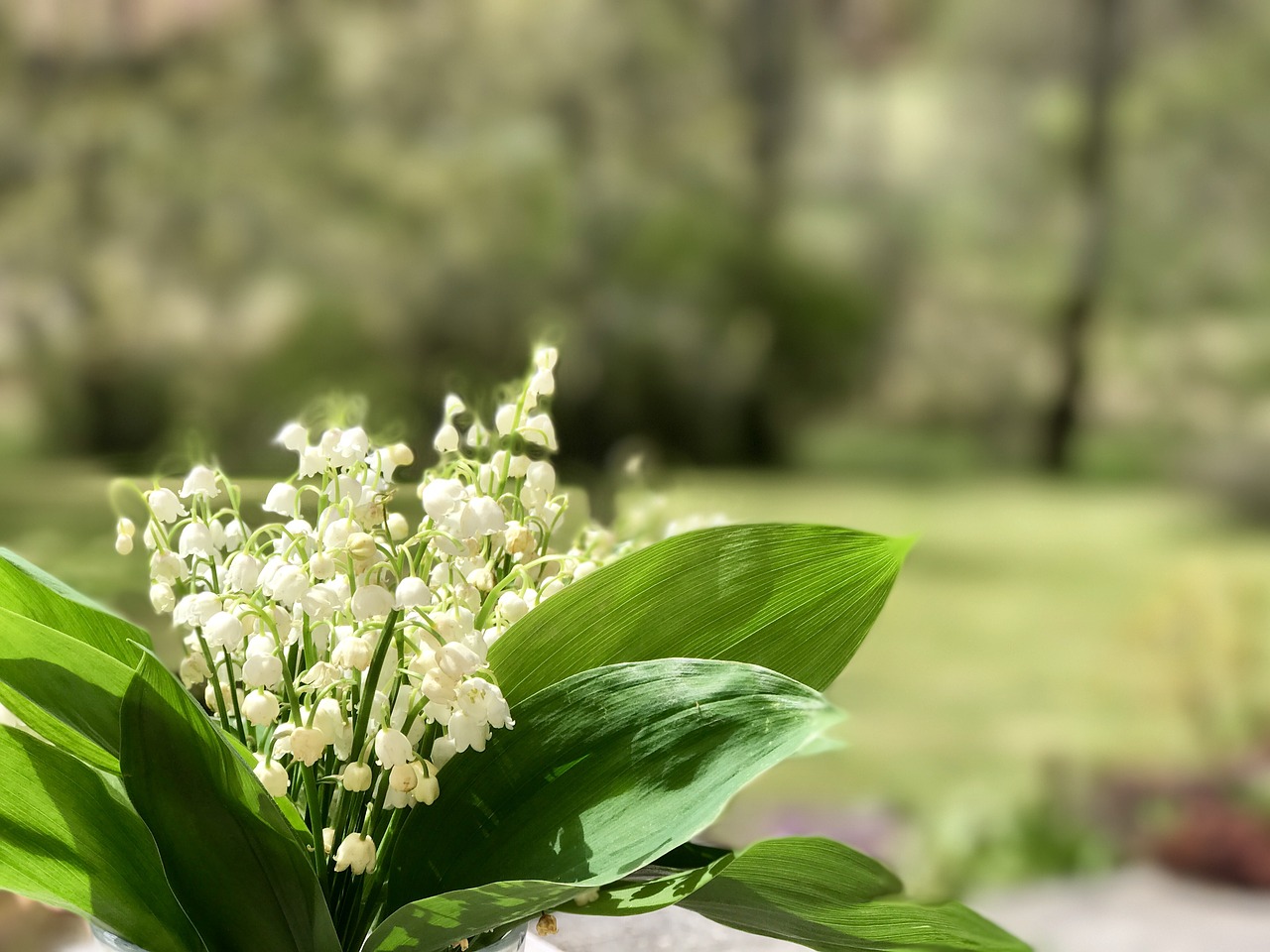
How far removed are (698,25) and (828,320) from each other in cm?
40

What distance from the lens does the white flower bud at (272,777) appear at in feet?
0.83

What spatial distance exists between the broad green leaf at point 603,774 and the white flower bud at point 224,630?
5 centimetres

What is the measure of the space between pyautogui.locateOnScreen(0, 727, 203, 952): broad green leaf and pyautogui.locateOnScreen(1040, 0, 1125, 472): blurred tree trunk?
142 cm

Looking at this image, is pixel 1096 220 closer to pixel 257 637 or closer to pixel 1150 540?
pixel 1150 540

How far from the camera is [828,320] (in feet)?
5.01

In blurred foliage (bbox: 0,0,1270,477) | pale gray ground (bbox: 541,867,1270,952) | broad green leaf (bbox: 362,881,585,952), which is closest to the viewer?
broad green leaf (bbox: 362,881,585,952)

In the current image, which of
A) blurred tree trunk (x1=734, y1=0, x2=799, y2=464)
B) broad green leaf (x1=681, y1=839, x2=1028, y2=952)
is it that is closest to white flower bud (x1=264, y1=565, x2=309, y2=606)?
broad green leaf (x1=681, y1=839, x2=1028, y2=952)

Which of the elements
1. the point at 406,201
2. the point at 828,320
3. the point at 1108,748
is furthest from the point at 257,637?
the point at 1108,748

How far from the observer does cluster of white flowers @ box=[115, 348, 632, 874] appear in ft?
0.81

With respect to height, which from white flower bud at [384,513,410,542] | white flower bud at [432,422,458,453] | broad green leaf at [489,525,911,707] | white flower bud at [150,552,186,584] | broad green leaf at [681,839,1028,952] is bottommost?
broad green leaf at [681,839,1028,952]

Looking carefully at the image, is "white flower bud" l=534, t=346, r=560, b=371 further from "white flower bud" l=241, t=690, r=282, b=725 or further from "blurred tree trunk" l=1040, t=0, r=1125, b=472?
"blurred tree trunk" l=1040, t=0, r=1125, b=472

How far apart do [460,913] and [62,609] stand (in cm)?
13

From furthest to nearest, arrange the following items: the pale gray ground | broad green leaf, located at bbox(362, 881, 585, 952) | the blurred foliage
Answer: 1. the pale gray ground
2. the blurred foliage
3. broad green leaf, located at bbox(362, 881, 585, 952)

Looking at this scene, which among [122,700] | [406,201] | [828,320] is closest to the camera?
[122,700]
